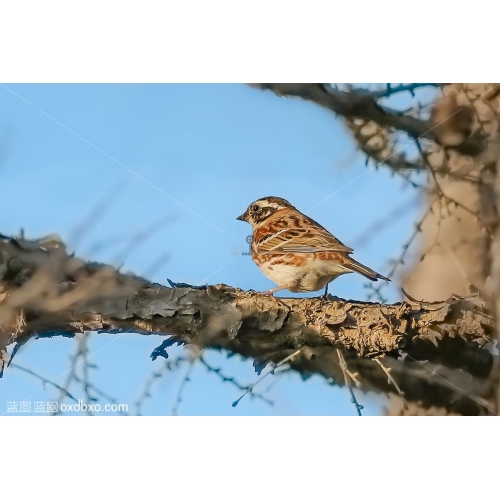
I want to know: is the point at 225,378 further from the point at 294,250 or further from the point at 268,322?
the point at 294,250

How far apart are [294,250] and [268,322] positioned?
0.26 metres

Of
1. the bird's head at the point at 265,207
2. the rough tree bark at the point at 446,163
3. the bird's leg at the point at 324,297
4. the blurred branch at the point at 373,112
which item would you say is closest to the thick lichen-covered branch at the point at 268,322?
the bird's leg at the point at 324,297

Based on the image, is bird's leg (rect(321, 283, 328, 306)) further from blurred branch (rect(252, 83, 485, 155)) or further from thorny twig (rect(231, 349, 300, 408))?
blurred branch (rect(252, 83, 485, 155))

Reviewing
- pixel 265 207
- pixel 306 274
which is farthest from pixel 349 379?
pixel 265 207

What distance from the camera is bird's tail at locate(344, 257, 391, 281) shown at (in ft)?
7.87

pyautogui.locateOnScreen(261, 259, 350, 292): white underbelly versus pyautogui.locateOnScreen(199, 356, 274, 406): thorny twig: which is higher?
pyautogui.locateOnScreen(261, 259, 350, 292): white underbelly

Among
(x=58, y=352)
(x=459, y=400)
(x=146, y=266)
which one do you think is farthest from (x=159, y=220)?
(x=459, y=400)

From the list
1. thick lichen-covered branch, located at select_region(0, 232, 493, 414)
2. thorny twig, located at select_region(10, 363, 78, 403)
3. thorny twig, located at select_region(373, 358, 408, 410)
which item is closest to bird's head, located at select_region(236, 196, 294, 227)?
thick lichen-covered branch, located at select_region(0, 232, 493, 414)

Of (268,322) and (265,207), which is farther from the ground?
(265,207)

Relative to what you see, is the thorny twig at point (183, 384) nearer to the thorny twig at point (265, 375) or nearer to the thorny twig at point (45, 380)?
the thorny twig at point (265, 375)

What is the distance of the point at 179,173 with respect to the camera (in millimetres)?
2438

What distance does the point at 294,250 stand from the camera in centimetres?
240

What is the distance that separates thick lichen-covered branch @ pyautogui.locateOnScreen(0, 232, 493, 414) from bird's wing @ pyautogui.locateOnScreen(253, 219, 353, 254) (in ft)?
0.57

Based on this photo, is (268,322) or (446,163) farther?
(446,163)
